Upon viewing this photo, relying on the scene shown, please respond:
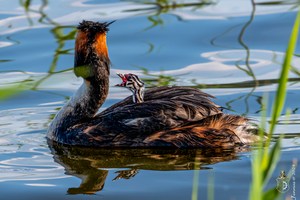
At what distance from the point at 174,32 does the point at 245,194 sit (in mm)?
5942

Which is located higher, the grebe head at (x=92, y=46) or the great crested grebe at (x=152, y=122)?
the grebe head at (x=92, y=46)

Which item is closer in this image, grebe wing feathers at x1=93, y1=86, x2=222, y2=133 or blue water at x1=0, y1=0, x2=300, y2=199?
blue water at x1=0, y1=0, x2=300, y2=199

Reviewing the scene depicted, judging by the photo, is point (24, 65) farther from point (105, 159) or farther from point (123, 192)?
point (123, 192)

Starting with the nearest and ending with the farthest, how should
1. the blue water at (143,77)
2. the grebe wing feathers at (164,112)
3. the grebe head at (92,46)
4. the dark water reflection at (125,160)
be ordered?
the blue water at (143,77) < the dark water reflection at (125,160) < the grebe wing feathers at (164,112) < the grebe head at (92,46)

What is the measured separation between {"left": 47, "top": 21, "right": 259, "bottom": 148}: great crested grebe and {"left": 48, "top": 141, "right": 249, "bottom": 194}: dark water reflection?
0.09 metres

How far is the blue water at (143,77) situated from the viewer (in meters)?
7.36

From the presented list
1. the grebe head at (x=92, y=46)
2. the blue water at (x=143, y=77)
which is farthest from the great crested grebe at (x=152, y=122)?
the blue water at (x=143, y=77)

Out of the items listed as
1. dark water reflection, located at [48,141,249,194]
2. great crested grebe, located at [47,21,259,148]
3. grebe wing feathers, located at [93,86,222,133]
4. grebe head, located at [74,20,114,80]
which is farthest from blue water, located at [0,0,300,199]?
grebe head, located at [74,20,114,80]

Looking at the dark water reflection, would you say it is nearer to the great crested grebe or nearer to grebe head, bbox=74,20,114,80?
the great crested grebe

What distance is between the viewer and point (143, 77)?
35.8ft

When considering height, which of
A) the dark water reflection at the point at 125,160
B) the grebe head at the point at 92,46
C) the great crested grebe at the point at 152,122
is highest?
the grebe head at the point at 92,46

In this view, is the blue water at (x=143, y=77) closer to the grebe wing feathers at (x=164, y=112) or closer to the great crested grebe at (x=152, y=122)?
the great crested grebe at (x=152, y=122)

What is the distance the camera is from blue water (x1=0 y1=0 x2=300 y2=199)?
7355 mm

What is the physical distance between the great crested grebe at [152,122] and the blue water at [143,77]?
0.13 m
